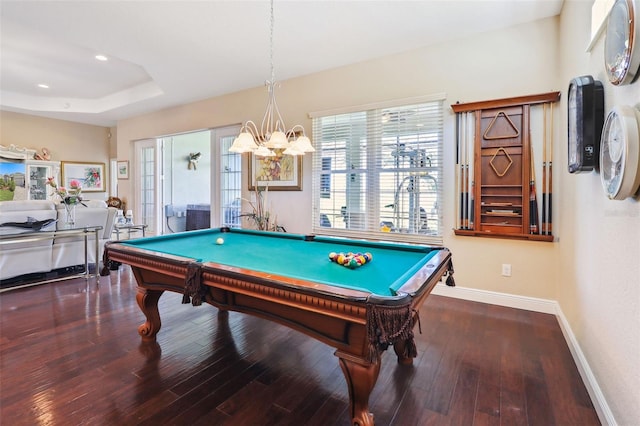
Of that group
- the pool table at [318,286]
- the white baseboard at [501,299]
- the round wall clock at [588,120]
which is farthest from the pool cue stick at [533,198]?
the pool table at [318,286]

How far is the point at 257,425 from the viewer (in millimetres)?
1560

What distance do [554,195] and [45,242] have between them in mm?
5867

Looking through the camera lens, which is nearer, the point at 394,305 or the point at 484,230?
the point at 394,305

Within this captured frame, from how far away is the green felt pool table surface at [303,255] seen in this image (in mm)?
1614

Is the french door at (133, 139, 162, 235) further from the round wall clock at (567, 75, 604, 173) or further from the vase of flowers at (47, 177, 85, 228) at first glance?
the round wall clock at (567, 75, 604, 173)

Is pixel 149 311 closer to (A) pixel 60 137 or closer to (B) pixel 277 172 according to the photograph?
(B) pixel 277 172

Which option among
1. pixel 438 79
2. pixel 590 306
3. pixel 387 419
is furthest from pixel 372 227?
pixel 387 419

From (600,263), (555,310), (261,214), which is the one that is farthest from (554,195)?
(261,214)

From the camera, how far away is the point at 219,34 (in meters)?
3.48

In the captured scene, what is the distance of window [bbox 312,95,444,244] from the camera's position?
3.63 meters

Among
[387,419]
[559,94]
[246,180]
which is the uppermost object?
[559,94]

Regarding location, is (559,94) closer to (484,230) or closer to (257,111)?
(484,230)

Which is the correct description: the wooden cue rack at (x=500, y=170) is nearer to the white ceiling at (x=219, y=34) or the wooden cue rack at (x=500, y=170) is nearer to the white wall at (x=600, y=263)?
the white wall at (x=600, y=263)

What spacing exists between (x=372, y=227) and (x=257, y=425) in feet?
9.13
